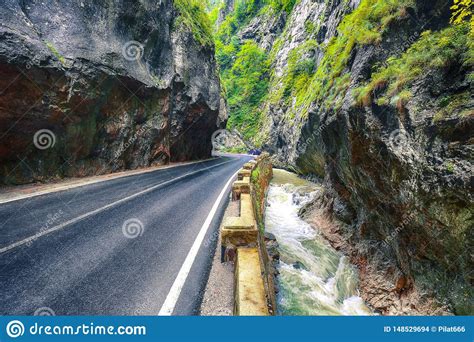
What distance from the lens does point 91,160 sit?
38.8 ft

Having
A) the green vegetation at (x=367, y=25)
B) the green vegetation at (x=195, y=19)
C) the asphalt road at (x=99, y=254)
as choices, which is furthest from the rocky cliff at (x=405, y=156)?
the green vegetation at (x=195, y=19)

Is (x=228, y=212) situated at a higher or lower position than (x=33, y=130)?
lower

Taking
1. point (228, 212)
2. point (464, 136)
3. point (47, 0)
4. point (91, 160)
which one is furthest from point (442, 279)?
point (47, 0)

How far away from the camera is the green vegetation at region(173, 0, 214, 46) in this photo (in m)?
20.3

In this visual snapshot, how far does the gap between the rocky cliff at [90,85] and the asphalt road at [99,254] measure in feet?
10.3

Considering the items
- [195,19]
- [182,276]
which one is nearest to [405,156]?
[182,276]

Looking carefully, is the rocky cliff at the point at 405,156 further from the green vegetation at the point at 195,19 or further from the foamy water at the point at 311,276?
the green vegetation at the point at 195,19

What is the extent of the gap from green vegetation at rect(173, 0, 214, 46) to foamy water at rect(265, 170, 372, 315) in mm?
19110

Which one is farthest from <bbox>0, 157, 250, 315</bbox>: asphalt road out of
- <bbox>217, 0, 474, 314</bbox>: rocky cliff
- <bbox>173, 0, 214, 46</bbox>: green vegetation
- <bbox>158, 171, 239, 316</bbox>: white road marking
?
<bbox>173, 0, 214, 46</bbox>: green vegetation

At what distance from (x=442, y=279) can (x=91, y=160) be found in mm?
13615

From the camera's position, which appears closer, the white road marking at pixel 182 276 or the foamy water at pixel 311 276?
the white road marking at pixel 182 276

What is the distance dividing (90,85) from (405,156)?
1202cm

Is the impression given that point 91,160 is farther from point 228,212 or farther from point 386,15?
point 386,15

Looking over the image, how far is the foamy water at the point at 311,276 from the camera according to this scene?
569 centimetres
